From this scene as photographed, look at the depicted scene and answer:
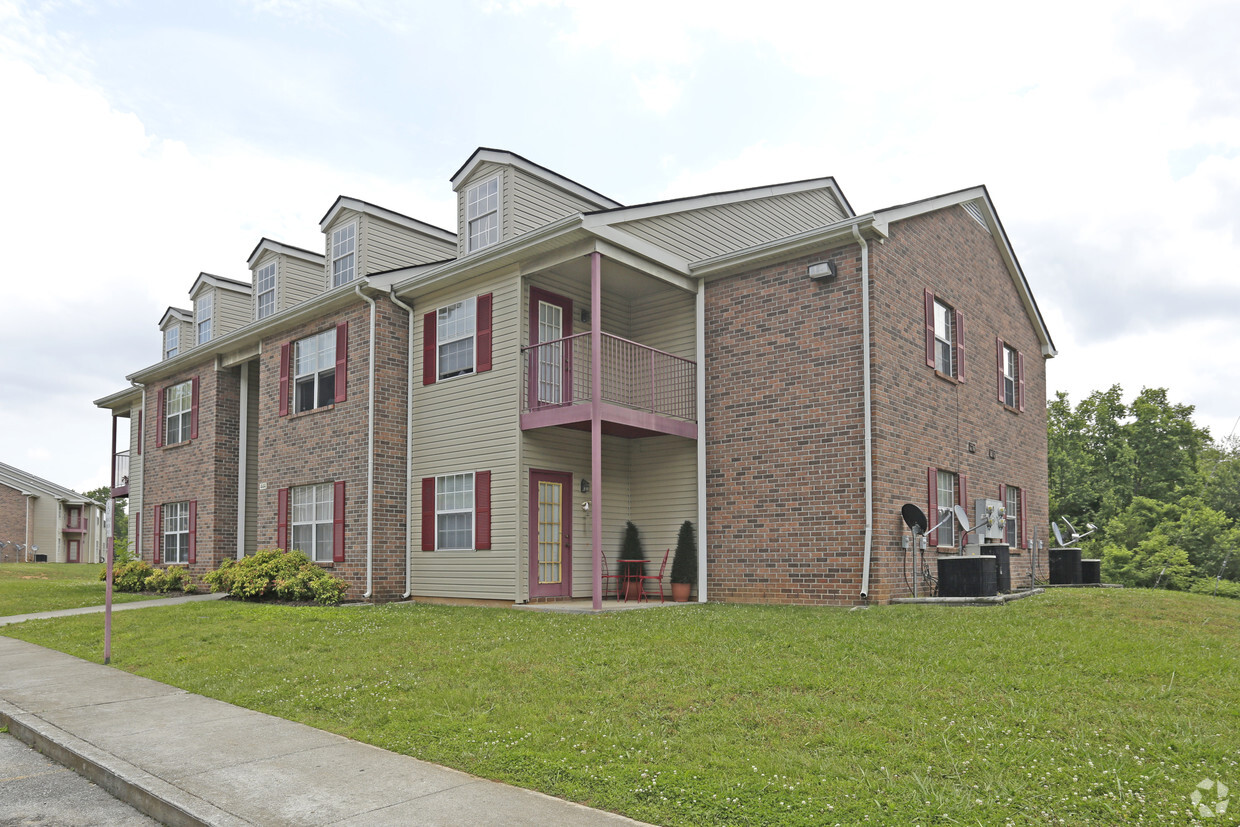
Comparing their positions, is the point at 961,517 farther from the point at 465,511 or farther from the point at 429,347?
the point at 429,347

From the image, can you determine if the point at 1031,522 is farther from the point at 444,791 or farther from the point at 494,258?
the point at 444,791

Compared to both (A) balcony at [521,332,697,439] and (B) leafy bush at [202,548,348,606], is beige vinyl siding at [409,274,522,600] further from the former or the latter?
(B) leafy bush at [202,548,348,606]

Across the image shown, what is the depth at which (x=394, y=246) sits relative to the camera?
18812 mm

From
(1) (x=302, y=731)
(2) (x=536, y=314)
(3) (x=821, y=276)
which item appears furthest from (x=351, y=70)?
(1) (x=302, y=731)

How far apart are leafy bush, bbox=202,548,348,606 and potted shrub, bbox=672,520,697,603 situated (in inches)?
233

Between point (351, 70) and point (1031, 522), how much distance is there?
53.2 ft

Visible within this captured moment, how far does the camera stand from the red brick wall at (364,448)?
51.3 ft

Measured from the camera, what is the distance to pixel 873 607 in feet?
38.2

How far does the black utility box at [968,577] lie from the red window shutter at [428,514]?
8.57 meters

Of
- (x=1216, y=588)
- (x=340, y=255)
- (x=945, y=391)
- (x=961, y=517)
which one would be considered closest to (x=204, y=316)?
(x=340, y=255)

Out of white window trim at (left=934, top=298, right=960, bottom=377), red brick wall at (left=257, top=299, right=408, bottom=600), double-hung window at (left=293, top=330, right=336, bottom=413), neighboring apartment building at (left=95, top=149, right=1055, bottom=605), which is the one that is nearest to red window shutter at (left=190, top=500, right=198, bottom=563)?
neighboring apartment building at (left=95, top=149, right=1055, bottom=605)

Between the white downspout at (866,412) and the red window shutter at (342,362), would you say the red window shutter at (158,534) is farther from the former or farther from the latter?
the white downspout at (866,412)

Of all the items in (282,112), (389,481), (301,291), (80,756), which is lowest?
(80,756)

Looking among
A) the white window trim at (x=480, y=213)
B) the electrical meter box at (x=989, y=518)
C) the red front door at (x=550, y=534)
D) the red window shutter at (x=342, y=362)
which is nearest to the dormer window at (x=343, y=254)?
the red window shutter at (x=342, y=362)
